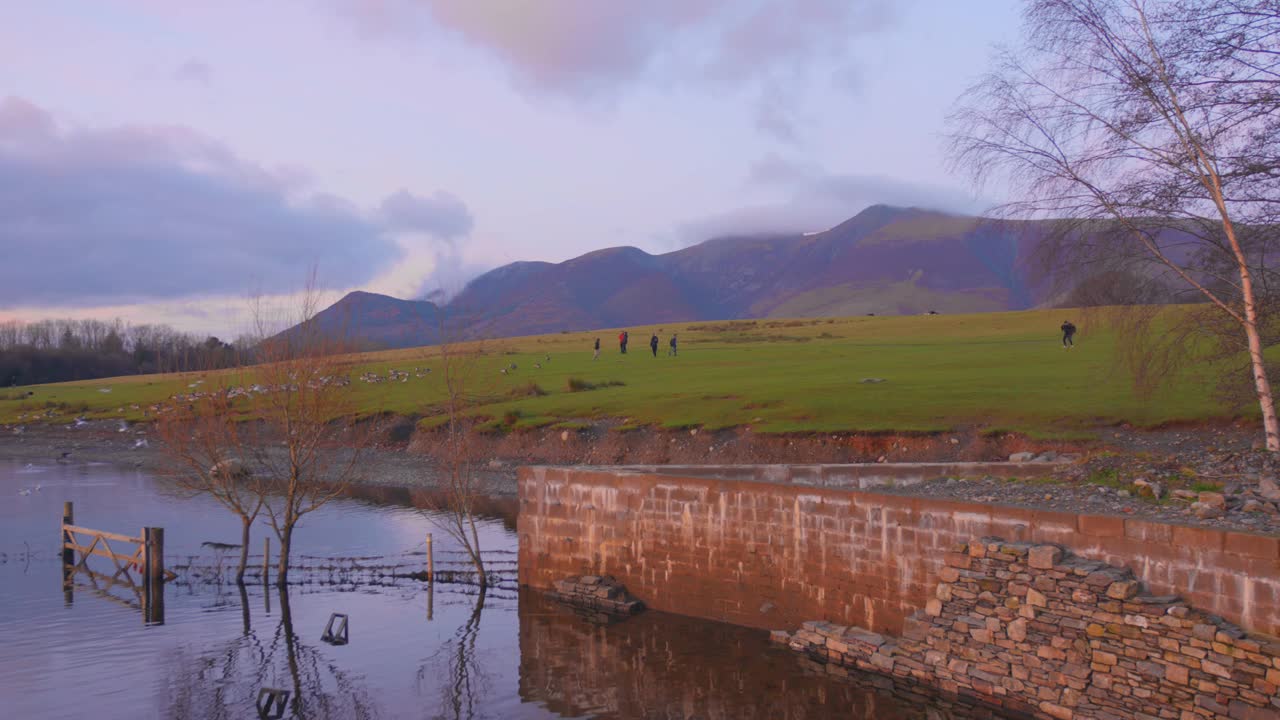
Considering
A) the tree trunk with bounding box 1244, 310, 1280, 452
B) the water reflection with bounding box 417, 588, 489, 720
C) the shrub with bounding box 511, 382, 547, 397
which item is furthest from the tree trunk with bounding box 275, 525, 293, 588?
the shrub with bounding box 511, 382, 547, 397

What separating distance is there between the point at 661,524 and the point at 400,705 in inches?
281

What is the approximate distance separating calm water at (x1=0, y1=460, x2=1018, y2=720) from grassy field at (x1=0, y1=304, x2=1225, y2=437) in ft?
25.3

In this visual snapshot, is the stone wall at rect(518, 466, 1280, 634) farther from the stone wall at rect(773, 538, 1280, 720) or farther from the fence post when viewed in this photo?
the fence post

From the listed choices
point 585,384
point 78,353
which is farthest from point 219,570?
point 78,353

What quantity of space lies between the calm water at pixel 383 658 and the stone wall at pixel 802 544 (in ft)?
3.57

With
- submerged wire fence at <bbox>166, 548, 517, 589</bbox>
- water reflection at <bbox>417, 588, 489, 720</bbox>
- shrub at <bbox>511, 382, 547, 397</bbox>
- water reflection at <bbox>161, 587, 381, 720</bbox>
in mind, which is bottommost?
water reflection at <bbox>417, 588, 489, 720</bbox>

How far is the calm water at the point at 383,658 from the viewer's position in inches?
648

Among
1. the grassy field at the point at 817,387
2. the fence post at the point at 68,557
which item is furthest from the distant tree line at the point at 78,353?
the fence post at the point at 68,557

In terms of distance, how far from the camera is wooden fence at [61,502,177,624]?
24109 mm

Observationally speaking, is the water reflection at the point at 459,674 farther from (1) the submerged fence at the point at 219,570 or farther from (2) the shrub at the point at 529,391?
(2) the shrub at the point at 529,391

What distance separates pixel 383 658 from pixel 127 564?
1207cm

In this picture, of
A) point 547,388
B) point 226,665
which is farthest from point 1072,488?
point 547,388

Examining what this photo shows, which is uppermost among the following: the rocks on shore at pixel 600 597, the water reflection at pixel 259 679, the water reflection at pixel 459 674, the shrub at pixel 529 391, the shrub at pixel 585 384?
the shrub at pixel 585 384

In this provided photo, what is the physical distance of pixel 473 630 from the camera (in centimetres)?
2177
